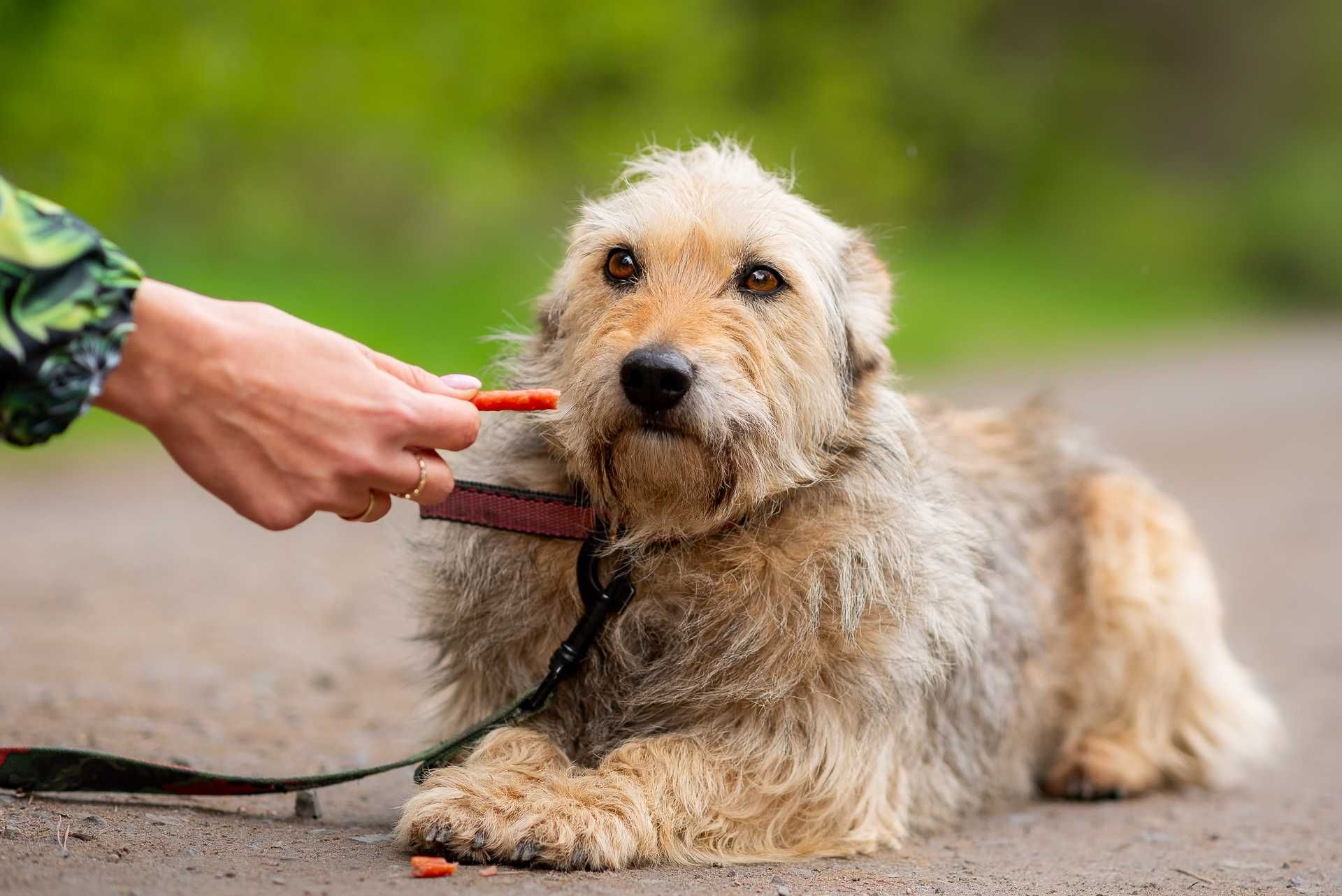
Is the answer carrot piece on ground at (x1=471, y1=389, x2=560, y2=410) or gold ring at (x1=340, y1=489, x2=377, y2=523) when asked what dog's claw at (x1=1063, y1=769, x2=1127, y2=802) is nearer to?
carrot piece on ground at (x1=471, y1=389, x2=560, y2=410)

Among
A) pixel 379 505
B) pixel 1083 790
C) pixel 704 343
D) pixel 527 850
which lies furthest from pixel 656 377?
pixel 1083 790

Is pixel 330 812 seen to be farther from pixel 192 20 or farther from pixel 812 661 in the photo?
pixel 192 20

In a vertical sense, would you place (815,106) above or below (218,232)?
above

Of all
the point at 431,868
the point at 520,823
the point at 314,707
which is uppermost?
the point at 314,707

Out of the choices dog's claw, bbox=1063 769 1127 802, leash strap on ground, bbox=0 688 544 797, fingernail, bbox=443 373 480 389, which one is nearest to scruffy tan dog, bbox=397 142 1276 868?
leash strap on ground, bbox=0 688 544 797

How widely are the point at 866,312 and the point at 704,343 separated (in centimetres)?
89

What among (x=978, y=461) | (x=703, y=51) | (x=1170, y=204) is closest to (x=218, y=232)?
(x=703, y=51)

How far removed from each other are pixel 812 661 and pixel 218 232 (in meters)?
17.2

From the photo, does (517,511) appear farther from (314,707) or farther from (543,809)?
(314,707)

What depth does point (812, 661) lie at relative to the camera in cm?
404

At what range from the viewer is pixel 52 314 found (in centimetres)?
266

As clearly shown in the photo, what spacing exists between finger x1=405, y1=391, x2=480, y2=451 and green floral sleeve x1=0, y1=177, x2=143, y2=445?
619 millimetres

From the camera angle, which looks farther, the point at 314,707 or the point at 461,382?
the point at 314,707

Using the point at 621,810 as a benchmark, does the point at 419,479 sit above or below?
above
